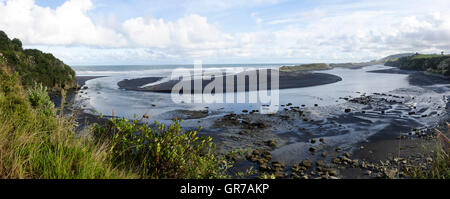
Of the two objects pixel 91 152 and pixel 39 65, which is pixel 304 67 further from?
pixel 91 152

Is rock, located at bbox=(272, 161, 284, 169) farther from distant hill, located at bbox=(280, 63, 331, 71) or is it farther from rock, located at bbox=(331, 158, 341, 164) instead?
distant hill, located at bbox=(280, 63, 331, 71)

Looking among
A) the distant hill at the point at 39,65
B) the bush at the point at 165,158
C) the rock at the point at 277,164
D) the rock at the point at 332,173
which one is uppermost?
the distant hill at the point at 39,65

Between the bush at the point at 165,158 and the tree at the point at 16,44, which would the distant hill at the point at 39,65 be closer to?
the tree at the point at 16,44

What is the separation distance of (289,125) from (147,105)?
53.4 feet

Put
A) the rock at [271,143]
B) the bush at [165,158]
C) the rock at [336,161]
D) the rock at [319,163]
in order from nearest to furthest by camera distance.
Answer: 1. the bush at [165,158]
2. the rock at [319,163]
3. the rock at [336,161]
4. the rock at [271,143]

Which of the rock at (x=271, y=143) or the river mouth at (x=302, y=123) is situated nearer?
the river mouth at (x=302, y=123)

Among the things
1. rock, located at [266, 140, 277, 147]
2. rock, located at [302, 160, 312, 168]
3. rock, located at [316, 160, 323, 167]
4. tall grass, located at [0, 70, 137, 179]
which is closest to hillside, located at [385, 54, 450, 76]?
rock, located at [266, 140, 277, 147]

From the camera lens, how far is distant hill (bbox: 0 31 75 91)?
3272 centimetres

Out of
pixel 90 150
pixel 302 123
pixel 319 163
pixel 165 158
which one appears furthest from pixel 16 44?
pixel 319 163

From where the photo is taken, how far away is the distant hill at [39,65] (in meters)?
32.7

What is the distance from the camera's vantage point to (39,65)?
121 ft

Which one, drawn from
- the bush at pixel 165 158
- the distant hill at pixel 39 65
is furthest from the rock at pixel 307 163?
the distant hill at pixel 39 65
